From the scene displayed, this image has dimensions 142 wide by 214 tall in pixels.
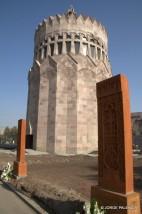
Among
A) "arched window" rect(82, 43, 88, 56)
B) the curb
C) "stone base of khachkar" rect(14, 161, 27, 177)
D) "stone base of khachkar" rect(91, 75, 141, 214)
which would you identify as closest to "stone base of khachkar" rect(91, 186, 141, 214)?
"stone base of khachkar" rect(91, 75, 141, 214)

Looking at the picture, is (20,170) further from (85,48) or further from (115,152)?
(85,48)

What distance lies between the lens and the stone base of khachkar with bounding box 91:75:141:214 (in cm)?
448

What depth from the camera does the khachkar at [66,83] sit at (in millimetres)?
25969

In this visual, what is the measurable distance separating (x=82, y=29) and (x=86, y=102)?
1002 cm

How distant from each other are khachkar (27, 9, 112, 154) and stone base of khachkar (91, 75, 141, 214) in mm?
20516

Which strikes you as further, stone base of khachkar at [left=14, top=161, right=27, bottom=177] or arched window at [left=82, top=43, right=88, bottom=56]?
arched window at [left=82, top=43, right=88, bottom=56]

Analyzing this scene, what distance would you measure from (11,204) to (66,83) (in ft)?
71.6

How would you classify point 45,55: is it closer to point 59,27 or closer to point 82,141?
point 59,27

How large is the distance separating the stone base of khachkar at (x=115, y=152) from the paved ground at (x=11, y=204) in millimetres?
1900

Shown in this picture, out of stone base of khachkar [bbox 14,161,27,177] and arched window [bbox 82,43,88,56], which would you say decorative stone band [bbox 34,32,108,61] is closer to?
arched window [bbox 82,43,88,56]

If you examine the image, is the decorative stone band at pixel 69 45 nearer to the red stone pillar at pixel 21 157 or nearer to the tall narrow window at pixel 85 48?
the tall narrow window at pixel 85 48

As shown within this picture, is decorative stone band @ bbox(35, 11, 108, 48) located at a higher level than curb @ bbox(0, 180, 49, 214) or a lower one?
higher

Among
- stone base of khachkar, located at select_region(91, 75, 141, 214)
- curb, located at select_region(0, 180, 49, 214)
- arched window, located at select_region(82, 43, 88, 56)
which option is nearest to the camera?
stone base of khachkar, located at select_region(91, 75, 141, 214)

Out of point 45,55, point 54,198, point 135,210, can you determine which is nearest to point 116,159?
point 135,210
